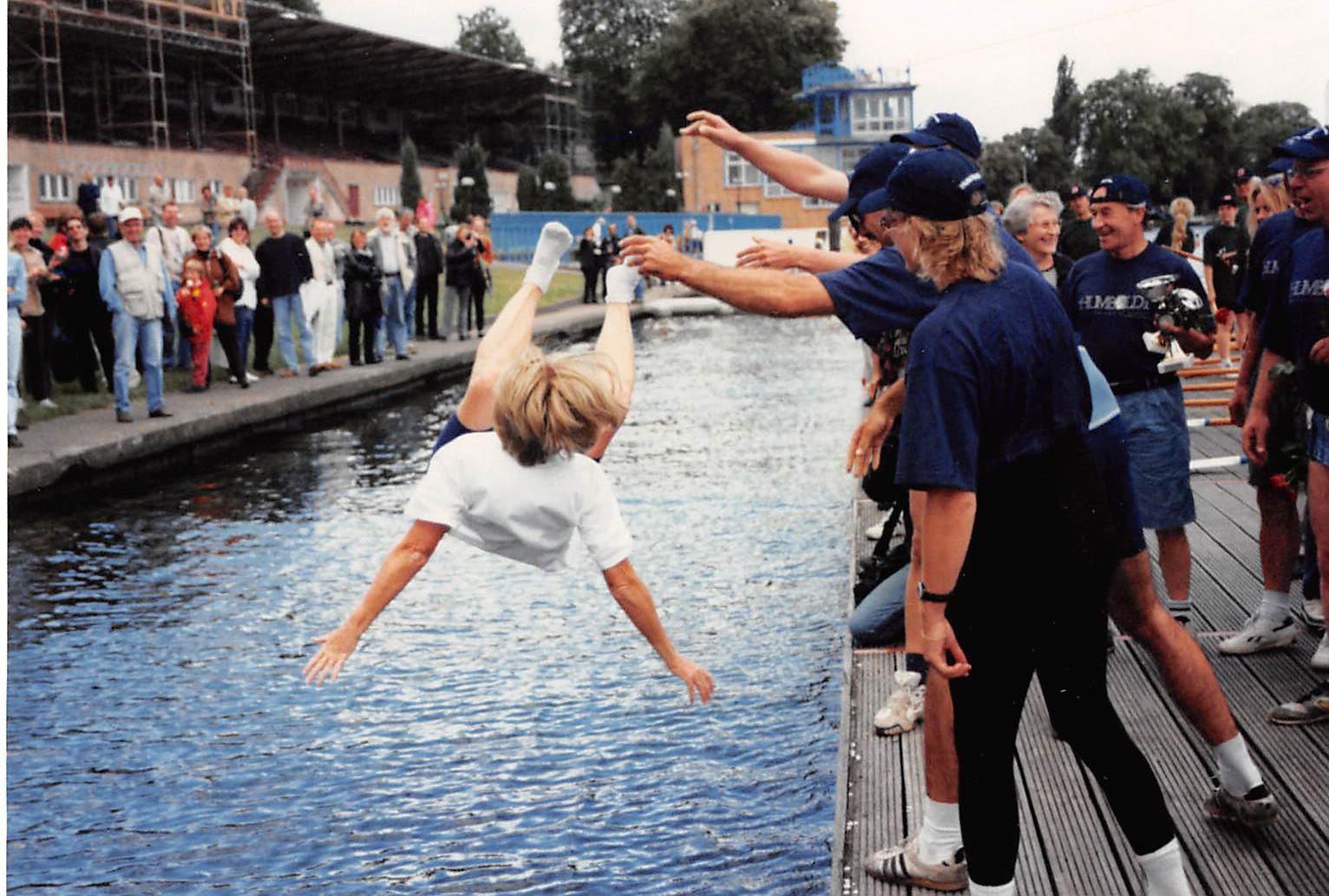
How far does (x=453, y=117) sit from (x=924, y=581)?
76457 mm

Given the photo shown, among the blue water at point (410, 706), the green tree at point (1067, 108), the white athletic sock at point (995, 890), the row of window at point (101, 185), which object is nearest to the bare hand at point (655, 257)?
the white athletic sock at point (995, 890)

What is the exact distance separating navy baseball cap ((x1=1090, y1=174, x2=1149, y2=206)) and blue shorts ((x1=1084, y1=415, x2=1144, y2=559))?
2.01m

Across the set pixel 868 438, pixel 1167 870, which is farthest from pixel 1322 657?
pixel 868 438

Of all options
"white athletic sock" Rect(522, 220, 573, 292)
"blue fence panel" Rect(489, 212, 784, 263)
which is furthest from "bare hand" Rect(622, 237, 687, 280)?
"blue fence panel" Rect(489, 212, 784, 263)

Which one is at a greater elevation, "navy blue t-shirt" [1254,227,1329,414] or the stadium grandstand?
the stadium grandstand

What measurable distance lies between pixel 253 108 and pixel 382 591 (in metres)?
60.5

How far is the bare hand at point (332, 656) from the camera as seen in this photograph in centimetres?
366

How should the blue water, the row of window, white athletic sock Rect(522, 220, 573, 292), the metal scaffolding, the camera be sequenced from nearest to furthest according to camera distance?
1. white athletic sock Rect(522, 220, 573, 292)
2. the blue water
3. the camera
4. the metal scaffolding
5. the row of window

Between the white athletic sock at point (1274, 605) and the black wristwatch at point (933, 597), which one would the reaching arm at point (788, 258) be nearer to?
the black wristwatch at point (933, 597)

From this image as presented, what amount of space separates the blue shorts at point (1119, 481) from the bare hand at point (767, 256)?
0.85 meters

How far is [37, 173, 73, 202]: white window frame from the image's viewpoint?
146 feet

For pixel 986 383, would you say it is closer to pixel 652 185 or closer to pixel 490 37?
pixel 652 185

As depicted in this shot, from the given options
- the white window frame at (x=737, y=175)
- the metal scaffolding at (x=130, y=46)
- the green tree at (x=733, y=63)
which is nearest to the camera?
the metal scaffolding at (x=130, y=46)

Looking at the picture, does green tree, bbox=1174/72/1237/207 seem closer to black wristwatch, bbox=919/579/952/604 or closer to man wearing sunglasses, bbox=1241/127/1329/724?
man wearing sunglasses, bbox=1241/127/1329/724
